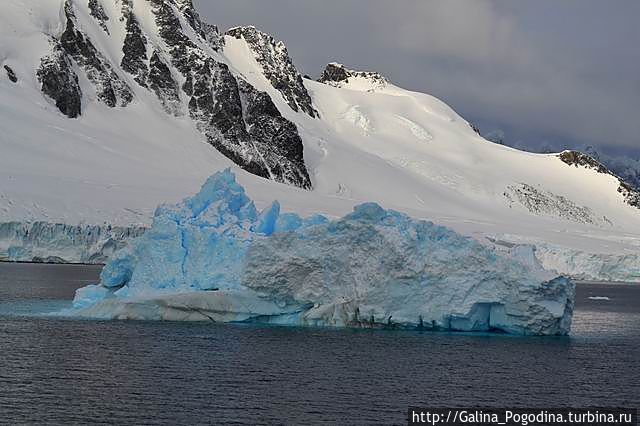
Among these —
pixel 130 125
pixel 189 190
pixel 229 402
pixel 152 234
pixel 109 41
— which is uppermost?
pixel 109 41

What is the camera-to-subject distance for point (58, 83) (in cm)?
11969

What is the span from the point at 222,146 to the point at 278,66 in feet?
152

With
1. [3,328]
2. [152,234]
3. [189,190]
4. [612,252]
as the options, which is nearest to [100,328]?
[3,328]

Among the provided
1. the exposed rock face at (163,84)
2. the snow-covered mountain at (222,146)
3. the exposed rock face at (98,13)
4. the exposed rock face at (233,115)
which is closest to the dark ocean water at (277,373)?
the snow-covered mountain at (222,146)

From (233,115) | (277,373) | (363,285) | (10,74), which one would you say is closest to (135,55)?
(233,115)

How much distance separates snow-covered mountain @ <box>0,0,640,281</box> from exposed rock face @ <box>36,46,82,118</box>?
188 millimetres

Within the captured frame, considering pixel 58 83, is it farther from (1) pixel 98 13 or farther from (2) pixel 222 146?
(2) pixel 222 146

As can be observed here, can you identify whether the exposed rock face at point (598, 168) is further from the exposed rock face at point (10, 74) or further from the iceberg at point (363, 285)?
the iceberg at point (363, 285)

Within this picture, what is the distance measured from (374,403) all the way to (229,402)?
12.3ft

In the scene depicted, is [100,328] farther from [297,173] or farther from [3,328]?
[297,173]

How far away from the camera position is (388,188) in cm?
14225

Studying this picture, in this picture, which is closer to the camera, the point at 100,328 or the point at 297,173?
the point at 100,328

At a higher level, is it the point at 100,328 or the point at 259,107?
the point at 259,107

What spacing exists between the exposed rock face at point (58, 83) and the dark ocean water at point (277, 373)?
87.8 metres
